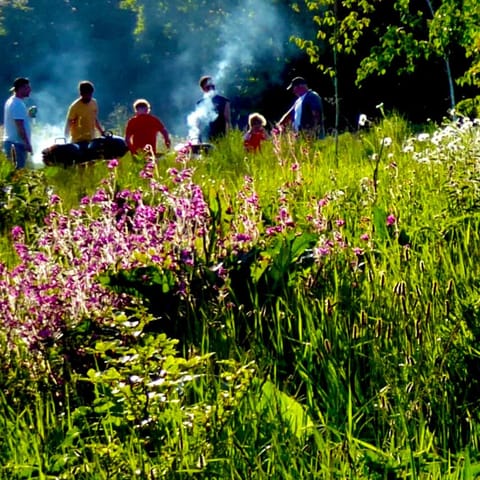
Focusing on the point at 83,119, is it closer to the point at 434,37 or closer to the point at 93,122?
the point at 93,122

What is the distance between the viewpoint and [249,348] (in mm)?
3049

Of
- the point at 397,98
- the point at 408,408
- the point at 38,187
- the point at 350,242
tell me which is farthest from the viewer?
the point at 397,98

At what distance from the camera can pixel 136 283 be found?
3279 mm

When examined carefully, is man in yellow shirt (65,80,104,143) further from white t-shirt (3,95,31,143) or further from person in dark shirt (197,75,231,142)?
person in dark shirt (197,75,231,142)

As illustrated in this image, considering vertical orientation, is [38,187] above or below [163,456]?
above

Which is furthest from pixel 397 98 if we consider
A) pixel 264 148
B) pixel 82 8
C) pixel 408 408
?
pixel 82 8

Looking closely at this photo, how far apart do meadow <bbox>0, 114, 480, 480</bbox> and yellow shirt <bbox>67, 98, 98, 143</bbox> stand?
28.9 ft

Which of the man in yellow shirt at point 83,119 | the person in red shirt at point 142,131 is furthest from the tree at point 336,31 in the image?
the man in yellow shirt at point 83,119

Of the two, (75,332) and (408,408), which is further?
(75,332)

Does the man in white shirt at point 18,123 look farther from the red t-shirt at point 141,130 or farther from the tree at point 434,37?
the tree at point 434,37

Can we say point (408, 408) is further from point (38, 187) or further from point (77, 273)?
point (38, 187)

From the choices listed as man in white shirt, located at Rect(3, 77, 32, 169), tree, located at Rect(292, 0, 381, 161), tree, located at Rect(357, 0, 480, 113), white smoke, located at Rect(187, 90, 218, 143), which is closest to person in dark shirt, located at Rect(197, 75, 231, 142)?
white smoke, located at Rect(187, 90, 218, 143)

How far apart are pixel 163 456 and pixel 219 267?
3.99 ft

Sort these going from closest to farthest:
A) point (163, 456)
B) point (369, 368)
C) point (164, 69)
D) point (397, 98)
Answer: point (163, 456) → point (369, 368) → point (397, 98) → point (164, 69)
